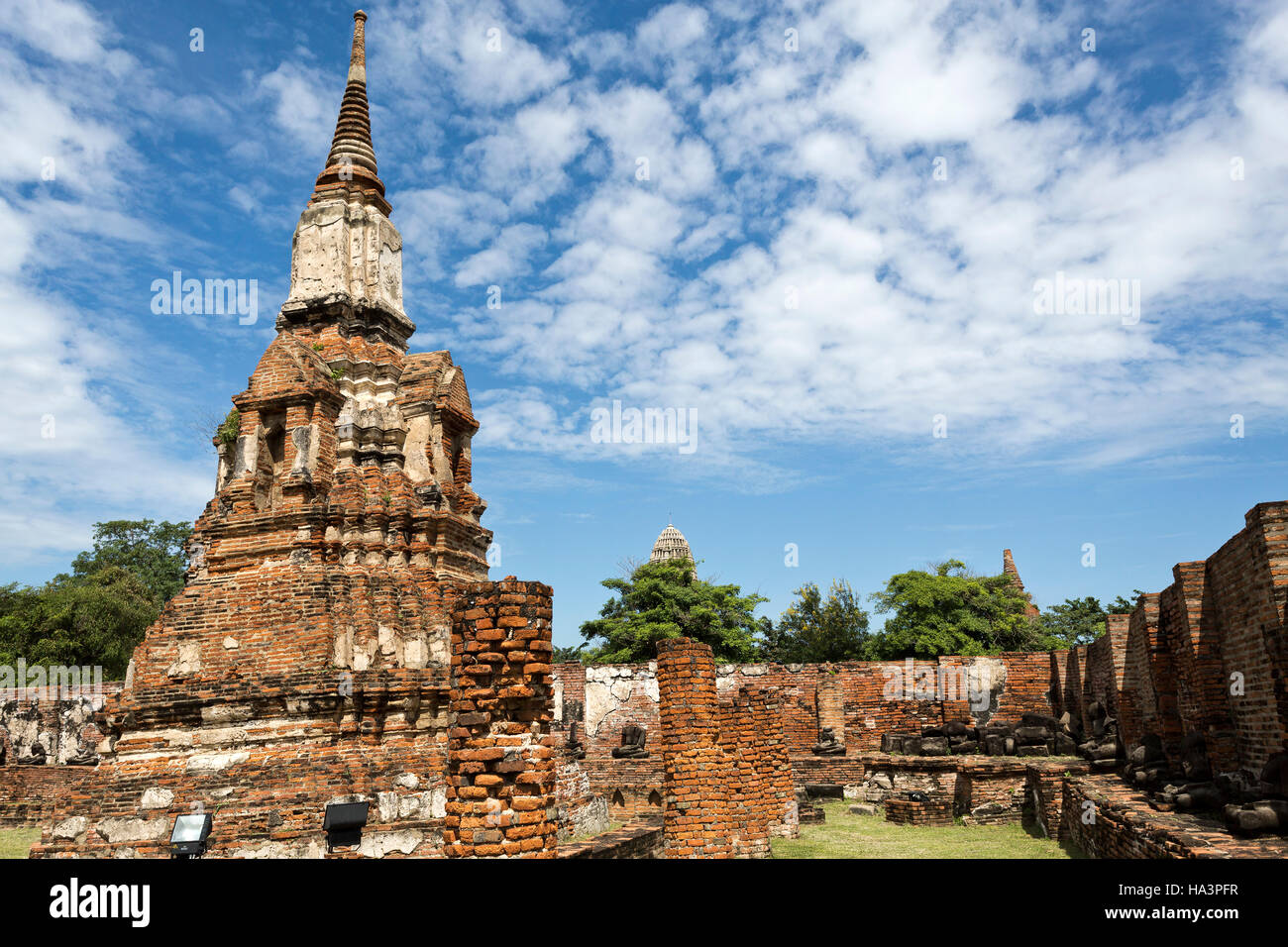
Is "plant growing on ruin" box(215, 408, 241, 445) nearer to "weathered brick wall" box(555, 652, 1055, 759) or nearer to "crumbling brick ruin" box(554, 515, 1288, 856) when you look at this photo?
"crumbling brick ruin" box(554, 515, 1288, 856)

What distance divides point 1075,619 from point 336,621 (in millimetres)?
34305

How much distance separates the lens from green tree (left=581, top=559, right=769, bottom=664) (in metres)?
28.7

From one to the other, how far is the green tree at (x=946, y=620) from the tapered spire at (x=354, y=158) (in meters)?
19.5

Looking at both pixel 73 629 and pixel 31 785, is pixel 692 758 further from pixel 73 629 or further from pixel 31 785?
pixel 73 629

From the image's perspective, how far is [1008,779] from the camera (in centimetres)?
1485

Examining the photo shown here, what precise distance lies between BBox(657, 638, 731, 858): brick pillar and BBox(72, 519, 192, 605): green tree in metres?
35.6

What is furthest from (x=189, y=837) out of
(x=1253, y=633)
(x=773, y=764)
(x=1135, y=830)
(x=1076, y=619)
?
(x=1076, y=619)

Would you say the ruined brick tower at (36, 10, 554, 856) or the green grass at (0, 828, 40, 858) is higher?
the ruined brick tower at (36, 10, 554, 856)

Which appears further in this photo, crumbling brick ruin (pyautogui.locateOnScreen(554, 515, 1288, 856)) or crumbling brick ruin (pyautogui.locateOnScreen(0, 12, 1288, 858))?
crumbling brick ruin (pyautogui.locateOnScreen(554, 515, 1288, 856))

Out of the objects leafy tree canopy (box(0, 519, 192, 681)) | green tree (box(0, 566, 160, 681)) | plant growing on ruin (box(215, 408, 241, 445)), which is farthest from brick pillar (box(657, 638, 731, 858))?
green tree (box(0, 566, 160, 681))

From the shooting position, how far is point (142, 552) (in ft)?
130
